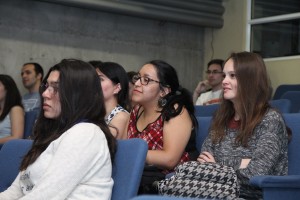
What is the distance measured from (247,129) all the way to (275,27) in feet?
17.2

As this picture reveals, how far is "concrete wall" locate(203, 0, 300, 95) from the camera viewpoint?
7574 millimetres

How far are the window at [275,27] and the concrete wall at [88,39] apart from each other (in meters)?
0.92

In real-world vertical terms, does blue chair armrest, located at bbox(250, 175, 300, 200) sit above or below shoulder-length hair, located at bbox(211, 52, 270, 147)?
below

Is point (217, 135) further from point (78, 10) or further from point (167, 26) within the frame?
point (167, 26)

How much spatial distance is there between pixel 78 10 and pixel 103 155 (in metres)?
5.42

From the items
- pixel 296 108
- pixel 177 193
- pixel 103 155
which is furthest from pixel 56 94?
pixel 296 108

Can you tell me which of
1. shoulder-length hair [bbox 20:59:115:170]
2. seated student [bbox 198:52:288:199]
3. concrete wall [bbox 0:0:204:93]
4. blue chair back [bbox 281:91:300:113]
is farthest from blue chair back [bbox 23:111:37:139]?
shoulder-length hair [bbox 20:59:115:170]

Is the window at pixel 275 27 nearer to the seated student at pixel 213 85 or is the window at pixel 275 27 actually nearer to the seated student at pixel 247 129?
the seated student at pixel 213 85


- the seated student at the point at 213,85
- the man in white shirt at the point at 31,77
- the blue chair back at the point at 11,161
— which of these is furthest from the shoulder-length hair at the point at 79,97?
the man in white shirt at the point at 31,77

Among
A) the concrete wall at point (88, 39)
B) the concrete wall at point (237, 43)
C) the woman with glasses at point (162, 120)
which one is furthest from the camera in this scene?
the concrete wall at point (237, 43)

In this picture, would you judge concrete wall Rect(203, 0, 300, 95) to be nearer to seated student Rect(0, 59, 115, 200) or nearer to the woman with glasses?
the woman with glasses

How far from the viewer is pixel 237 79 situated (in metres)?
3.03

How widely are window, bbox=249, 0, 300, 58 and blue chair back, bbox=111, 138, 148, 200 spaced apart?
562 centimetres

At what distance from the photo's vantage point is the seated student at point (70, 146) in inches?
84.1
